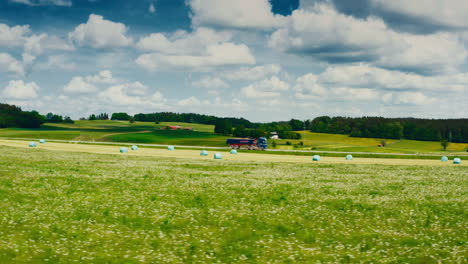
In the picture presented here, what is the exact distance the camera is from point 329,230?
55.4 ft

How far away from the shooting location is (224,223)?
17578mm

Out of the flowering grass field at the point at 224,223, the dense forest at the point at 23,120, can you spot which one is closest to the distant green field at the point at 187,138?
the dense forest at the point at 23,120

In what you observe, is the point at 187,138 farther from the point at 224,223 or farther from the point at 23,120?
the point at 224,223

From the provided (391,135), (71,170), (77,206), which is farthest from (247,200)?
(391,135)

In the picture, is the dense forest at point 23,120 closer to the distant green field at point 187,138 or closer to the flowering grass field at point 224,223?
the distant green field at point 187,138

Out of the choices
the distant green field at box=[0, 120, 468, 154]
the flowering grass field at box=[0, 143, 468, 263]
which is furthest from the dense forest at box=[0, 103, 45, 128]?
the flowering grass field at box=[0, 143, 468, 263]

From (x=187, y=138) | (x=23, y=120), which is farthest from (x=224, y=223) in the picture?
(x=23, y=120)

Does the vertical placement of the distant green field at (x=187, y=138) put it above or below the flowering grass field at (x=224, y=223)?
above

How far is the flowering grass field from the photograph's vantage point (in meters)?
13.7

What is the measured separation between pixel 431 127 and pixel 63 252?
198 m

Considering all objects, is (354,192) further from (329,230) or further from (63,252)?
(63,252)

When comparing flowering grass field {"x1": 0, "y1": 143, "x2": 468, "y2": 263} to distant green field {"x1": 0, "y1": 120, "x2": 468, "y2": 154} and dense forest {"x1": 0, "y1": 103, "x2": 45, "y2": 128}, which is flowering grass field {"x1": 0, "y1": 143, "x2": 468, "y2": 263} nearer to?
distant green field {"x1": 0, "y1": 120, "x2": 468, "y2": 154}

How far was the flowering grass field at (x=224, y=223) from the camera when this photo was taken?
13.7m

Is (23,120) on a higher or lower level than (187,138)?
higher
